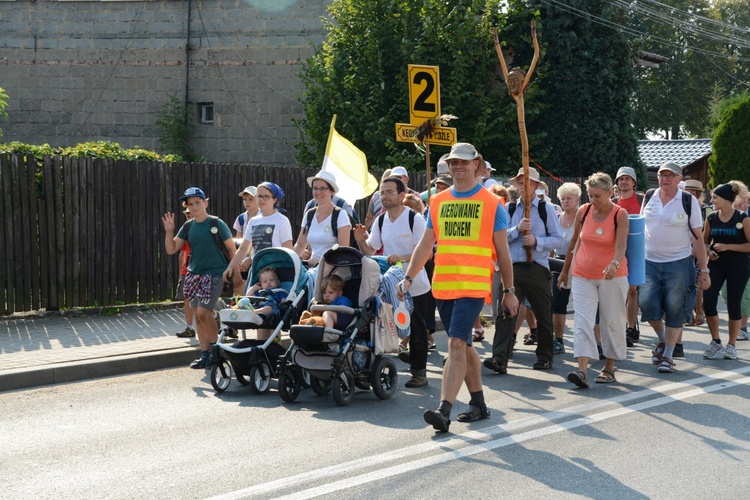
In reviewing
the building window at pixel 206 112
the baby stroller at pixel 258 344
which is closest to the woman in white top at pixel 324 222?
the baby stroller at pixel 258 344

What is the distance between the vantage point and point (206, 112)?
87.9 feet

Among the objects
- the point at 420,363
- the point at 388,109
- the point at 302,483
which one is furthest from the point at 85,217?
the point at 388,109

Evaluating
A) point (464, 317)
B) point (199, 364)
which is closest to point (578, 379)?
point (464, 317)

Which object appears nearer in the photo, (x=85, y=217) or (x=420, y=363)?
(x=420, y=363)

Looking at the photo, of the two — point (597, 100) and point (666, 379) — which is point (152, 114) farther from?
point (666, 379)

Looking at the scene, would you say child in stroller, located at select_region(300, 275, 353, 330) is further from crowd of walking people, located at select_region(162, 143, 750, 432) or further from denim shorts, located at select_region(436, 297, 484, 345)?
denim shorts, located at select_region(436, 297, 484, 345)

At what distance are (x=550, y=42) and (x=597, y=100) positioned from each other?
1751mm

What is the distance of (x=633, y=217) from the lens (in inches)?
371

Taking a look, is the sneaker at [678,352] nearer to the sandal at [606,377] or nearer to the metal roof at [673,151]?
the sandal at [606,377]

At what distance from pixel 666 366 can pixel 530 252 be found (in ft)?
5.63

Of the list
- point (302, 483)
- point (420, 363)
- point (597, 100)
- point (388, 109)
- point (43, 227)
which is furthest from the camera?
point (597, 100)

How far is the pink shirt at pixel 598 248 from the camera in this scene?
9094 millimetres

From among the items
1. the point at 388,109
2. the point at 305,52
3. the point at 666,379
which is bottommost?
the point at 666,379

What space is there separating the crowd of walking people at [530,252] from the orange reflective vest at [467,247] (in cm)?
1
